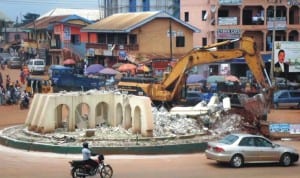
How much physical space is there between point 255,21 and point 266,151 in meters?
43.7

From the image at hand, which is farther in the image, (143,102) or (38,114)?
(38,114)

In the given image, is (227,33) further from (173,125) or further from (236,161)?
(236,161)

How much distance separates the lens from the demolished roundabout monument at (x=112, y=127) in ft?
90.5

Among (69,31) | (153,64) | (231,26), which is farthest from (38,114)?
(69,31)

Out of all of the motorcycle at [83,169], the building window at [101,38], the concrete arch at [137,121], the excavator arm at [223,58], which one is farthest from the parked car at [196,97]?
the building window at [101,38]

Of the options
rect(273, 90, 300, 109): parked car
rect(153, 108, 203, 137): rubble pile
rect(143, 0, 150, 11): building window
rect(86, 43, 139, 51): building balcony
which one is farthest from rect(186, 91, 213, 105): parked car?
rect(143, 0, 150, 11): building window

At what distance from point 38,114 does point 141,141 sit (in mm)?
5666

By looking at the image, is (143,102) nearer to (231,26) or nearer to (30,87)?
(30,87)

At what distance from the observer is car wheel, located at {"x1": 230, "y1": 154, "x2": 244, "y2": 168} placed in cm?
2345

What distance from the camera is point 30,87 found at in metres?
51.9

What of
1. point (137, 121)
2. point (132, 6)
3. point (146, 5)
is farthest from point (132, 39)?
point (137, 121)

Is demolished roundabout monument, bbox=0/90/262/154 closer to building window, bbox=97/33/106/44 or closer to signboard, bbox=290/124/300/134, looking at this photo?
signboard, bbox=290/124/300/134

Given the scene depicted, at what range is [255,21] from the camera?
66125mm

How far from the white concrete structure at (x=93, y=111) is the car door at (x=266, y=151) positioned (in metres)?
6.13
